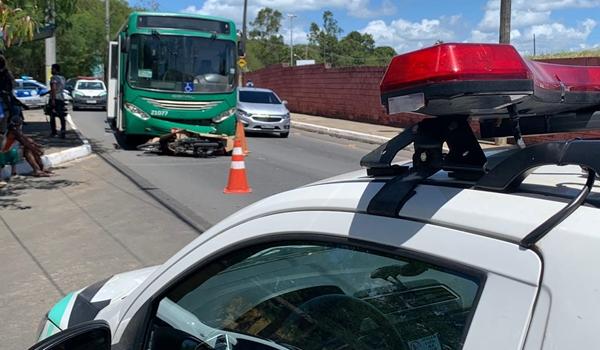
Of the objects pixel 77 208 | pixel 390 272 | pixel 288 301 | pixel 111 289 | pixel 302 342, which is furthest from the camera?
pixel 77 208

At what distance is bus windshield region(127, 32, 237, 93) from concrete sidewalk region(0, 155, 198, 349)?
4685 mm

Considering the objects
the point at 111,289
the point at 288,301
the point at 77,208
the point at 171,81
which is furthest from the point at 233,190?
the point at 288,301

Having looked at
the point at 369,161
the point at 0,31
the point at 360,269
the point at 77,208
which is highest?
the point at 0,31

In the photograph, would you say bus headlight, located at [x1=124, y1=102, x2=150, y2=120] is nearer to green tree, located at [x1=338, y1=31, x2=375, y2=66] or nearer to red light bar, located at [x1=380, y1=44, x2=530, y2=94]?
Answer: red light bar, located at [x1=380, y1=44, x2=530, y2=94]

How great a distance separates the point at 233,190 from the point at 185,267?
25.9 ft

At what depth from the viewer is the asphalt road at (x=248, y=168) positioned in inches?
370

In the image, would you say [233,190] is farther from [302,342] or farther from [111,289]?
[302,342]

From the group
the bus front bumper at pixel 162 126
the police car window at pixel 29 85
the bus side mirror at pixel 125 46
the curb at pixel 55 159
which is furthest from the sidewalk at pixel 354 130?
the police car window at pixel 29 85

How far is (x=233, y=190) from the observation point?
9.84 m

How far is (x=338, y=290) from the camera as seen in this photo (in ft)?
5.97

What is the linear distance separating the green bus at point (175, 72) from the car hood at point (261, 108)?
478 cm

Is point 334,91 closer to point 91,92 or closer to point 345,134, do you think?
point 345,134

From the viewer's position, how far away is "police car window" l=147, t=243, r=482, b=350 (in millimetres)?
1479

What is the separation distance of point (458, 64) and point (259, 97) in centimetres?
2083
